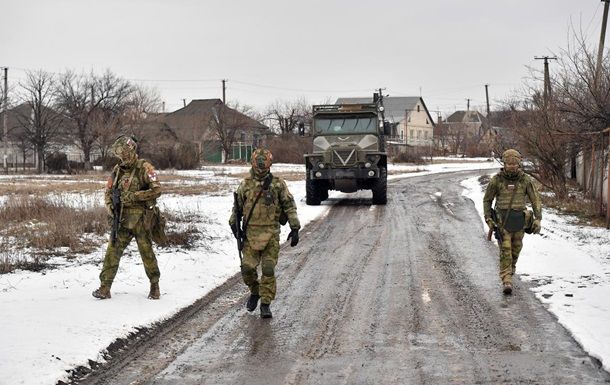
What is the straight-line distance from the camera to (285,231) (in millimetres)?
14273

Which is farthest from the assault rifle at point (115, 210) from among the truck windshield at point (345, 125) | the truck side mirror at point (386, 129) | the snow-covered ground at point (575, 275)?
the truck side mirror at point (386, 129)

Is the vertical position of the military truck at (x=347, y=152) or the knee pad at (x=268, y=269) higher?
the military truck at (x=347, y=152)

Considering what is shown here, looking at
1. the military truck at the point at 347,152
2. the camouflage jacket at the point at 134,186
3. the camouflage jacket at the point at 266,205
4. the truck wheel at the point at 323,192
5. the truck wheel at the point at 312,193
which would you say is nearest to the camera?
the camouflage jacket at the point at 266,205

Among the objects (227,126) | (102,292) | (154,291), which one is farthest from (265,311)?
(227,126)

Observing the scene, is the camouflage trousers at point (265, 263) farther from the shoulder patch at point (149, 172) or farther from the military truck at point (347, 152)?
the military truck at point (347, 152)

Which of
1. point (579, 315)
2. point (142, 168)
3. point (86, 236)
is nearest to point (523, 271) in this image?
point (579, 315)

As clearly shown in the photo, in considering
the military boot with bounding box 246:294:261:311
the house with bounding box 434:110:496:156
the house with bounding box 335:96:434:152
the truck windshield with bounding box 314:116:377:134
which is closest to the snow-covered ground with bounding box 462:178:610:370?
the military boot with bounding box 246:294:261:311

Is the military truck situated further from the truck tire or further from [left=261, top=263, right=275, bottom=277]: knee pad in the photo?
[left=261, top=263, right=275, bottom=277]: knee pad

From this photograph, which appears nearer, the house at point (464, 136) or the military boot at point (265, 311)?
the military boot at point (265, 311)

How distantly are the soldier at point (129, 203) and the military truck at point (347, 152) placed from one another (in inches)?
466

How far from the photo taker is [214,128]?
68.0 meters

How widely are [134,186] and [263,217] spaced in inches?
59.3

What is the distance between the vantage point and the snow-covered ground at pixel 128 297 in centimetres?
550

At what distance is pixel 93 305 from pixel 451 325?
3.73 m
